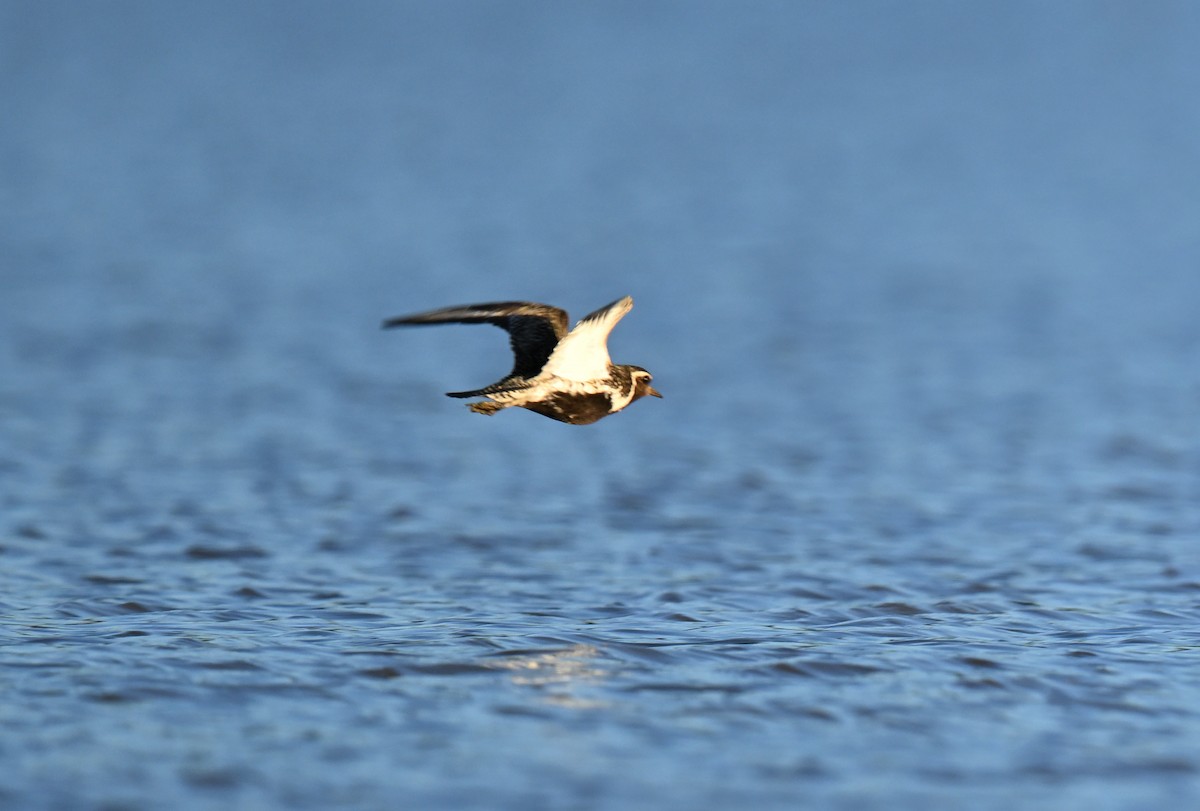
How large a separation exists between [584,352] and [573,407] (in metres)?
0.32

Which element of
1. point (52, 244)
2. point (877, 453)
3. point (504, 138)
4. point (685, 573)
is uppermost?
point (504, 138)

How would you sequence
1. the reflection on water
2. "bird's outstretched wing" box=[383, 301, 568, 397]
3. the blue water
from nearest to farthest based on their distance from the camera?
the blue water → the reflection on water → "bird's outstretched wing" box=[383, 301, 568, 397]

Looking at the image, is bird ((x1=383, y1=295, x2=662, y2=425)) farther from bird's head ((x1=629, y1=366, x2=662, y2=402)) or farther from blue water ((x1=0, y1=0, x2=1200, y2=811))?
blue water ((x1=0, y1=0, x2=1200, y2=811))

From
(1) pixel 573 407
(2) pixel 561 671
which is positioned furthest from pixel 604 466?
(2) pixel 561 671

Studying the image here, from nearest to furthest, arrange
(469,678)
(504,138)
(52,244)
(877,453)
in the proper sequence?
(469,678) < (877,453) < (52,244) < (504,138)

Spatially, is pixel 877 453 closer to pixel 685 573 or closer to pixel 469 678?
pixel 685 573

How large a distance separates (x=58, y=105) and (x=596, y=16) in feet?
67.8

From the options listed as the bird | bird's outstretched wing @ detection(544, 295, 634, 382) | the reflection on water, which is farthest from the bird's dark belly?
the reflection on water

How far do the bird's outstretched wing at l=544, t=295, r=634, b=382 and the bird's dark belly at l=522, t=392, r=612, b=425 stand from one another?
0.12 m

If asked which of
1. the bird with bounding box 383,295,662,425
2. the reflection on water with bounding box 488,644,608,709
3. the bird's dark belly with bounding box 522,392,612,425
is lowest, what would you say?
the reflection on water with bounding box 488,644,608,709

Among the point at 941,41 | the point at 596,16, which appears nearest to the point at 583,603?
the point at 941,41

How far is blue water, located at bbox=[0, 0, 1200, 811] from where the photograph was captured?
26.2ft

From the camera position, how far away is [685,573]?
1170cm

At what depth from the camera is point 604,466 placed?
15.1m
